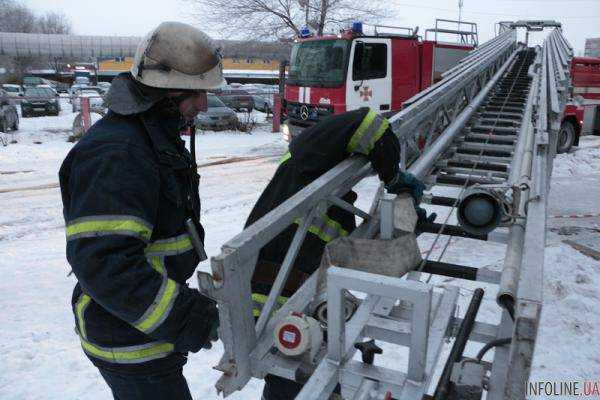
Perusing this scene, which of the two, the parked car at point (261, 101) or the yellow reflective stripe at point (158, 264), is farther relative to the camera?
the parked car at point (261, 101)

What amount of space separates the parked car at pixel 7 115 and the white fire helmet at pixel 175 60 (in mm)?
14557

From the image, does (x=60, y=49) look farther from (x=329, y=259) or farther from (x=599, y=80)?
(x=329, y=259)

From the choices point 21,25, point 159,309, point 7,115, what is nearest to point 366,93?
point 159,309

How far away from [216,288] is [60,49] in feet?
165

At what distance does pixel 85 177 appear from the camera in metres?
1.52

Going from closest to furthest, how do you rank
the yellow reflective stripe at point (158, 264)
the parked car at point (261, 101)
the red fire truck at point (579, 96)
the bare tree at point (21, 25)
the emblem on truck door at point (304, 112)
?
the yellow reflective stripe at point (158, 264) < the emblem on truck door at point (304, 112) < the red fire truck at point (579, 96) < the parked car at point (261, 101) < the bare tree at point (21, 25)

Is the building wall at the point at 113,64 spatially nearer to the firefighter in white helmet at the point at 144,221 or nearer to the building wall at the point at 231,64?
the building wall at the point at 231,64

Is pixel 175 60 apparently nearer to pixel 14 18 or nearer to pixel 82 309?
pixel 82 309

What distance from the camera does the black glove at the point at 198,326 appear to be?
5.47 ft

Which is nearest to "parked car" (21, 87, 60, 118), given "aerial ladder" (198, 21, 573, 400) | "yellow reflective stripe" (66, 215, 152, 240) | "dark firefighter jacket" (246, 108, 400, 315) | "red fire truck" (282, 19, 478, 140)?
"red fire truck" (282, 19, 478, 140)

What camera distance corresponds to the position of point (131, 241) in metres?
1.53

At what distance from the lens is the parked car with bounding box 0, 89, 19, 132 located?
14.0 meters

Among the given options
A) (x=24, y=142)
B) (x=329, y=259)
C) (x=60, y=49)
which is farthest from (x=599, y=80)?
(x=60, y=49)

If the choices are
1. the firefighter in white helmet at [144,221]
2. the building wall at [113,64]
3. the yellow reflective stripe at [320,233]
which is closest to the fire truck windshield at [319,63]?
the yellow reflective stripe at [320,233]
